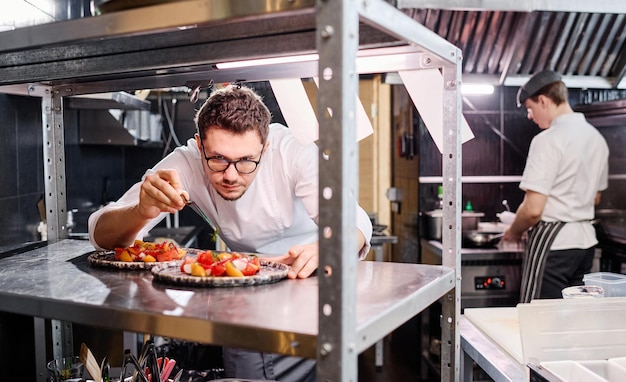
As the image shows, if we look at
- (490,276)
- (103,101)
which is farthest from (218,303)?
(490,276)

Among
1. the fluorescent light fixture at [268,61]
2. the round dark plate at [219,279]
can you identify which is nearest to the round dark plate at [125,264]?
the round dark plate at [219,279]

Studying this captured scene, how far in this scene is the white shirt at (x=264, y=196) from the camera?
1.85 metres

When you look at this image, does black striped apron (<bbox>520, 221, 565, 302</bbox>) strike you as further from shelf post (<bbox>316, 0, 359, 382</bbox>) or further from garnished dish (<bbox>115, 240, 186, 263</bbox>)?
shelf post (<bbox>316, 0, 359, 382</bbox>)

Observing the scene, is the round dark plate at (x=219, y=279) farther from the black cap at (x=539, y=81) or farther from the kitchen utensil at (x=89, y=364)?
the black cap at (x=539, y=81)

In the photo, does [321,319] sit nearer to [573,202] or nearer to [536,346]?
[536,346]

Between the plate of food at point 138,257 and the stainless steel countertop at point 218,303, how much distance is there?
0.08ft

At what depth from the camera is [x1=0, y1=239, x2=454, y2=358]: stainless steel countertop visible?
843mm

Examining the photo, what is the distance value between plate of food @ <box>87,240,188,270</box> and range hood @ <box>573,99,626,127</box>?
121 inches

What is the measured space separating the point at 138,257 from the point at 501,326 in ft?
3.76

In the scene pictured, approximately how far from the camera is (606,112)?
3719mm

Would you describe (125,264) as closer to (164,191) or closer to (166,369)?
(164,191)

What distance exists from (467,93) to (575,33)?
0.79 metres

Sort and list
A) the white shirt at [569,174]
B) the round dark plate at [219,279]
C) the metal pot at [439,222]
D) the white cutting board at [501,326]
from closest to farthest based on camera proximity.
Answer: the round dark plate at [219,279]
the white cutting board at [501,326]
the white shirt at [569,174]
the metal pot at [439,222]

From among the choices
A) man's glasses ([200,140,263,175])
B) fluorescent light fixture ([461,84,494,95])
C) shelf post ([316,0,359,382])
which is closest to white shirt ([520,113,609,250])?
fluorescent light fixture ([461,84,494,95])
